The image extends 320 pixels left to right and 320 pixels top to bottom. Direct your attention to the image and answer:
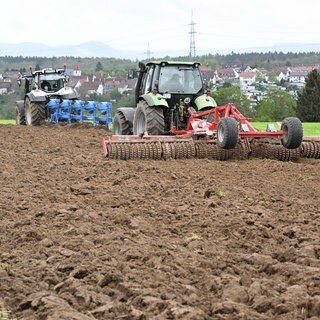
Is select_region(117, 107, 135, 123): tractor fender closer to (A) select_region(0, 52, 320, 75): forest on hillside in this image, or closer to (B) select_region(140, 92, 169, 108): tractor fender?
(B) select_region(140, 92, 169, 108): tractor fender

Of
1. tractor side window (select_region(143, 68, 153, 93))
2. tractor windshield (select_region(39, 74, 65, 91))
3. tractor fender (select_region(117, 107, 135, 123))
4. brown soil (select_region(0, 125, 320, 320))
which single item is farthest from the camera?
tractor windshield (select_region(39, 74, 65, 91))

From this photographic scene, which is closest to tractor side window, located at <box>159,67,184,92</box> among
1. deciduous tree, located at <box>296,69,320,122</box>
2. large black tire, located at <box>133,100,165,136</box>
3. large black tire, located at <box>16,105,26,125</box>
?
large black tire, located at <box>133,100,165,136</box>

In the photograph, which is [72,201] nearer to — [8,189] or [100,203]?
A: [100,203]

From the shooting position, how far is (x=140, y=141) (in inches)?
486

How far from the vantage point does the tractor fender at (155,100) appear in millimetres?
13177

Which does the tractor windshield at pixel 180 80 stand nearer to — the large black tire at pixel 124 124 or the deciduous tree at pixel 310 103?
the large black tire at pixel 124 124

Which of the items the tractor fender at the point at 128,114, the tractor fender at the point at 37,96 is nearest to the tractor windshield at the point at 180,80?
the tractor fender at the point at 128,114

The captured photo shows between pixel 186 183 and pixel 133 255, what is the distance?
416 cm

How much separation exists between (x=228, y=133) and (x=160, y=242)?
5.68m

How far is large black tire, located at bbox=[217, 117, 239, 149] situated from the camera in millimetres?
11344

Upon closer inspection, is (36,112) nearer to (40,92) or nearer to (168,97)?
(40,92)

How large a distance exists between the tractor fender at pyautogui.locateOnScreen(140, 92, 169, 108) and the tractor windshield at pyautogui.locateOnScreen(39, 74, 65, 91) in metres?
11.0

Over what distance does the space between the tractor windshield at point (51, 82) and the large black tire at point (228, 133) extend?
1343 cm

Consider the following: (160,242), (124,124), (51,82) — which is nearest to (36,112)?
(51,82)
